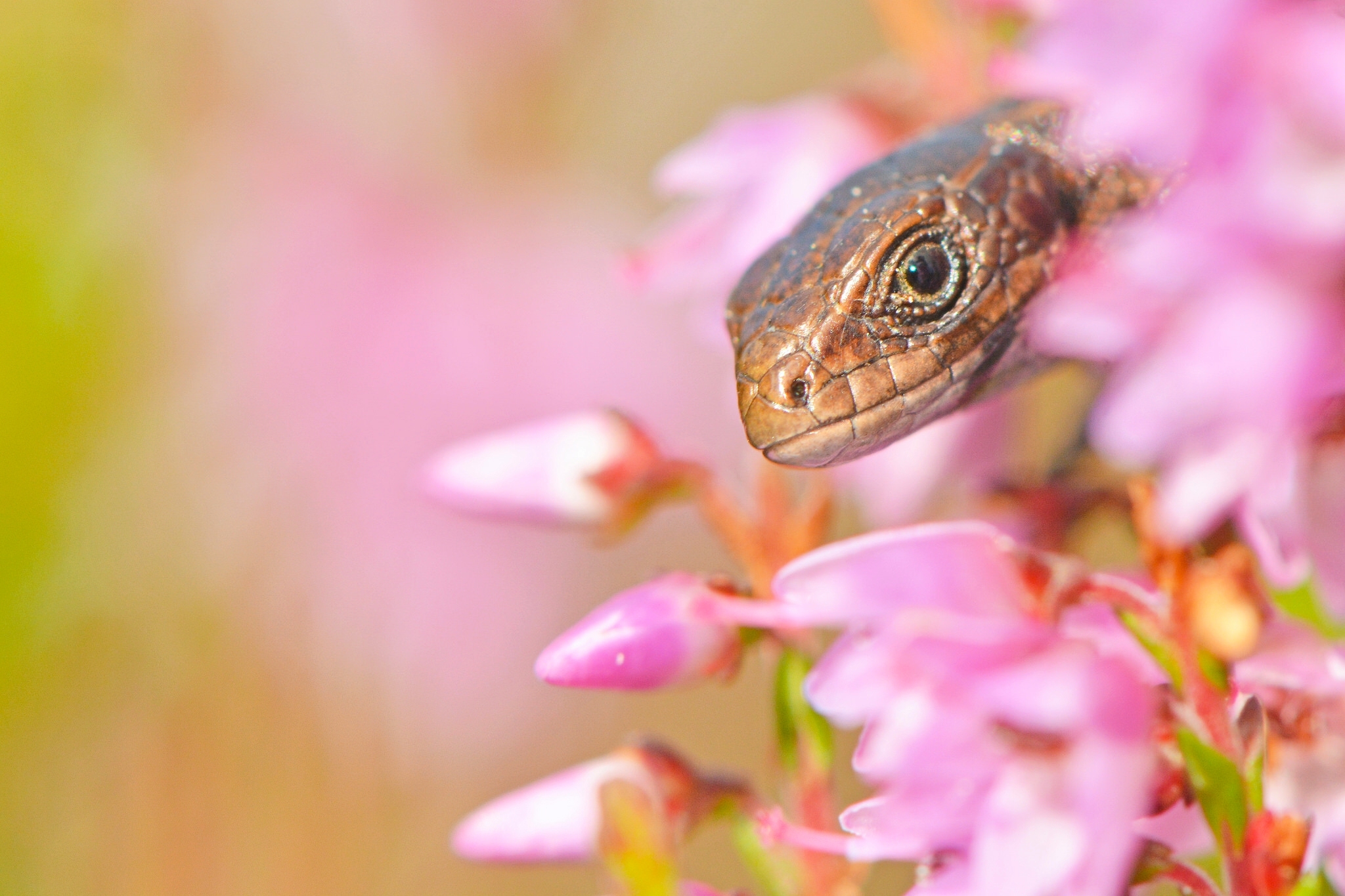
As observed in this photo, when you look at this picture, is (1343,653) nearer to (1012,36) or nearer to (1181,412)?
(1181,412)

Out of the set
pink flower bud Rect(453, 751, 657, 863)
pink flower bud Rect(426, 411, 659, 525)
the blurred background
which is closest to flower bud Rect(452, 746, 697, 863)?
pink flower bud Rect(453, 751, 657, 863)

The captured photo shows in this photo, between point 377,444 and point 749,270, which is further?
point 377,444

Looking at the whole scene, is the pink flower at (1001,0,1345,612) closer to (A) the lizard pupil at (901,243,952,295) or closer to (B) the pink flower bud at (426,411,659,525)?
(A) the lizard pupil at (901,243,952,295)

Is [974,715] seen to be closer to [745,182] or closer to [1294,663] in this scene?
[1294,663]

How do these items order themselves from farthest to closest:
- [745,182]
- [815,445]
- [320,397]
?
[320,397] → [745,182] → [815,445]

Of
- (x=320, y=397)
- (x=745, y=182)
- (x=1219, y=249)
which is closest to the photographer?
(x=1219, y=249)

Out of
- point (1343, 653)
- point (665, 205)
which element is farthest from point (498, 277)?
point (1343, 653)

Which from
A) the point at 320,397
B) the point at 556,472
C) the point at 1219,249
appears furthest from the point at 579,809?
the point at 320,397
